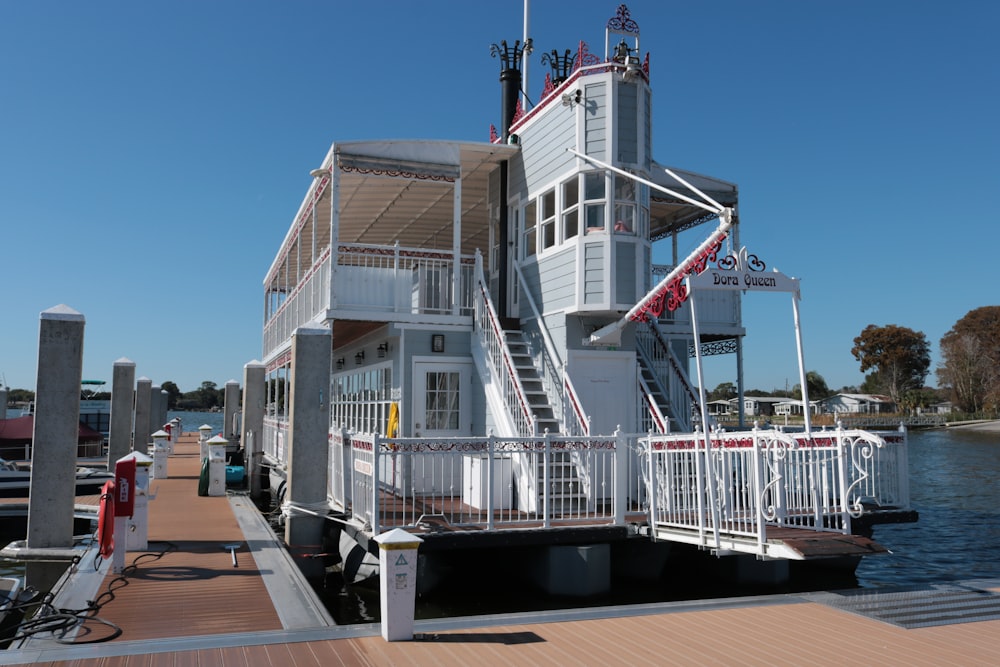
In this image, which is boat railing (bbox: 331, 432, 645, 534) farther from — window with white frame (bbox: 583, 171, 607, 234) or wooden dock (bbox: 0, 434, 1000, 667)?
window with white frame (bbox: 583, 171, 607, 234)

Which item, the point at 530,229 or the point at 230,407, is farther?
the point at 230,407

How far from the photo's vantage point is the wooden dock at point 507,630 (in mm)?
5941

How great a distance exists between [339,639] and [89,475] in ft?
46.8

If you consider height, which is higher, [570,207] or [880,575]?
[570,207]

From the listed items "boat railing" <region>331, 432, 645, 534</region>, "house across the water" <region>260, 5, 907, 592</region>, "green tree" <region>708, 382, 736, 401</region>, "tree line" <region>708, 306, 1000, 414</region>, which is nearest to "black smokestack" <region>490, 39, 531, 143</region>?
"house across the water" <region>260, 5, 907, 592</region>

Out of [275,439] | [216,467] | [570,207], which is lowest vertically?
[216,467]

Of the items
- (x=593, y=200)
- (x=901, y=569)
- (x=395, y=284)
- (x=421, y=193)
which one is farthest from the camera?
(x=421, y=193)

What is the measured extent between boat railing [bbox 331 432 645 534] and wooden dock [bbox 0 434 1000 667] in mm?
1672

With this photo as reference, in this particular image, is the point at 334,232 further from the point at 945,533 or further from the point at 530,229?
the point at 945,533

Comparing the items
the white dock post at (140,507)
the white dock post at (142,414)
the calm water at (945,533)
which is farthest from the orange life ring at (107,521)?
the white dock post at (142,414)

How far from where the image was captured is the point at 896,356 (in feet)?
308

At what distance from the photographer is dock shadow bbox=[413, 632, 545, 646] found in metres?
6.37

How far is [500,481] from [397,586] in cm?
481

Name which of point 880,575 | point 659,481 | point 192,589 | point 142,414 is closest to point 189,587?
point 192,589
